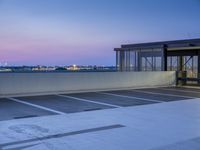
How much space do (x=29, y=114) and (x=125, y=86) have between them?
349 inches

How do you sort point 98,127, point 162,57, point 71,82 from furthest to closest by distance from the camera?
1. point 162,57
2. point 71,82
3. point 98,127

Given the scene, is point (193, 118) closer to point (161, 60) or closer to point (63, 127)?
point (63, 127)

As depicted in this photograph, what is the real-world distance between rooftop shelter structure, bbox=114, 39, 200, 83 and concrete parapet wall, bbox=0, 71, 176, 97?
8.53 ft

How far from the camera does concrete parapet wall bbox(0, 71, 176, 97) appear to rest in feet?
42.0

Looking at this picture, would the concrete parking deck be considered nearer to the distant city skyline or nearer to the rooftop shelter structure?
the distant city skyline

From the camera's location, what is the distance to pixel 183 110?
30.3 feet

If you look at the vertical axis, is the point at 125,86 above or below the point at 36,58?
below

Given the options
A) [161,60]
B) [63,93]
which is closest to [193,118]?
[63,93]

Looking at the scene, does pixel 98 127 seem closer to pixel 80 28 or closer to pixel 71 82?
pixel 71 82

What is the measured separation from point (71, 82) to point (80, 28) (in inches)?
346

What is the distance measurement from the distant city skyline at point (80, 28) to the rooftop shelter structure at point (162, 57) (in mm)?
1245

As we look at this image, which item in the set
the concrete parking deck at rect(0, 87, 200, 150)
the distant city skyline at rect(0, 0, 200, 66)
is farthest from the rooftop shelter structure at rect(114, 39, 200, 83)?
the concrete parking deck at rect(0, 87, 200, 150)

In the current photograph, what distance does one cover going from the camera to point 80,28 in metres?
22.5

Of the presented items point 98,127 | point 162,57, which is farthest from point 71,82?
point 162,57
